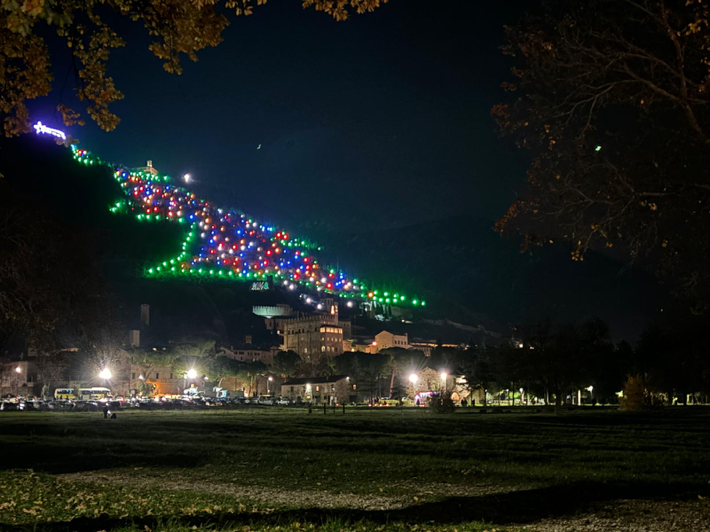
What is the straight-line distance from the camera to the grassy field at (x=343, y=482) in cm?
930

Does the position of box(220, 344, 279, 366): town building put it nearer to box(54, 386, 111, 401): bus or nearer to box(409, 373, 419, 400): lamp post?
box(54, 386, 111, 401): bus

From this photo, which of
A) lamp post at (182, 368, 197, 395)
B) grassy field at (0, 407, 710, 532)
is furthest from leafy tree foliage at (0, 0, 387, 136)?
lamp post at (182, 368, 197, 395)

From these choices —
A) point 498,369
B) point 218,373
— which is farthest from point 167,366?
point 498,369

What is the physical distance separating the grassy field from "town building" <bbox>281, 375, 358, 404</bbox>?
81.4 metres

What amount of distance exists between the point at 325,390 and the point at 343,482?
94.9 meters

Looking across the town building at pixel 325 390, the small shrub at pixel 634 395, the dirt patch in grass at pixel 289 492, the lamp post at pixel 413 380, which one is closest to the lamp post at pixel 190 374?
the town building at pixel 325 390

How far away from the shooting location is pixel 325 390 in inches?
4205

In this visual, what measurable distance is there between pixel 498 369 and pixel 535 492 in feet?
229

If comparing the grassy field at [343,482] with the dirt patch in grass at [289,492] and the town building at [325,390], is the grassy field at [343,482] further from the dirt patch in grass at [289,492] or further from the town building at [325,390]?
the town building at [325,390]

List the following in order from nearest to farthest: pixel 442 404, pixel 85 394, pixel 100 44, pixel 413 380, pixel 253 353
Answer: pixel 100 44, pixel 442 404, pixel 413 380, pixel 85 394, pixel 253 353

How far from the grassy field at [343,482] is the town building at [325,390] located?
267ft

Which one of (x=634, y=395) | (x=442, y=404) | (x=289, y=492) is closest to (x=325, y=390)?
(x=442, y=404)

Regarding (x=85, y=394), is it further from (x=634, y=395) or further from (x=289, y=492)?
(x=289, y=492)

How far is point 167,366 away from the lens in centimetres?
11369
